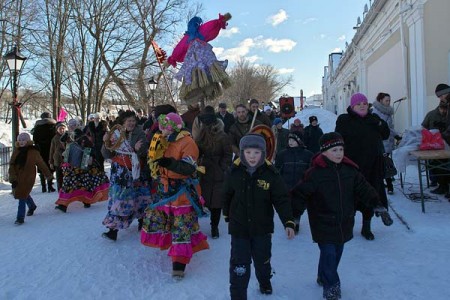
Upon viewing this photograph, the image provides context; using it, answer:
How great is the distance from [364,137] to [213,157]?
1.99 m

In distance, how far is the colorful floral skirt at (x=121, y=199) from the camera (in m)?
5.52

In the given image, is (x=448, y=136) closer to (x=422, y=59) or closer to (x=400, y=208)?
(x=400, y=208)

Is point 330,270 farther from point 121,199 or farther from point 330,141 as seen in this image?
point 121,199

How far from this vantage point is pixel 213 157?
18.5 feet

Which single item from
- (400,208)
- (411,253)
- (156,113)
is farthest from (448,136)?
(156,113)

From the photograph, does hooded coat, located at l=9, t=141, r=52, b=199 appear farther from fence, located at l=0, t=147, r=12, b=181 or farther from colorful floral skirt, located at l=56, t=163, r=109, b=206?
fence, located at l=0, t=147, r=12, b=181

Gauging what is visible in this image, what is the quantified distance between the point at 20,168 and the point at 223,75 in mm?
3741

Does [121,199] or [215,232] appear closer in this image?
[121,199]

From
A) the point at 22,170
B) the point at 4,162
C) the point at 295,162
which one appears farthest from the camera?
the point at 4,162

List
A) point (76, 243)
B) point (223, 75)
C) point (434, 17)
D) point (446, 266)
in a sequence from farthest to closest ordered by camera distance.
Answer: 1. point (434, 17)
2. point (223, 75)
3. point (76, 243)
4. point (446, 266)

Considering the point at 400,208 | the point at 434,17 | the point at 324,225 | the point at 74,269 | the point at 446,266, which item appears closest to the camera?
the point at 324,225

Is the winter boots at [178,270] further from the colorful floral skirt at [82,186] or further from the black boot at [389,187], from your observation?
→ the black boot at [389,187]

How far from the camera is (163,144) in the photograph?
4438mm

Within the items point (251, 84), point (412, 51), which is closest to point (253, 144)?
point (412, 51)
